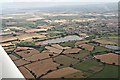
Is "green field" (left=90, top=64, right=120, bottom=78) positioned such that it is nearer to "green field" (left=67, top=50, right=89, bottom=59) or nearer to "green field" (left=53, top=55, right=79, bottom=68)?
"green field" (left=53, top=55, right=79, bottom=68)

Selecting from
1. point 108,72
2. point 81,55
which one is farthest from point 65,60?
point 108,72

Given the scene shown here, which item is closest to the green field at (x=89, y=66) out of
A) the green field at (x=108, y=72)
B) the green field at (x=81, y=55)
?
the green field at (x=108, y=72)

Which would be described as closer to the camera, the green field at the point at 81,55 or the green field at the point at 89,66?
the green field at the point at 89,66

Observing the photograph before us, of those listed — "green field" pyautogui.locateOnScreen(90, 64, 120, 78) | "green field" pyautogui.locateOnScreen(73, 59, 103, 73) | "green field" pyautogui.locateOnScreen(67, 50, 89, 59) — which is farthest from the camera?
"green field" pyautogui.locateOnScreen(67, 50, 89, 59)

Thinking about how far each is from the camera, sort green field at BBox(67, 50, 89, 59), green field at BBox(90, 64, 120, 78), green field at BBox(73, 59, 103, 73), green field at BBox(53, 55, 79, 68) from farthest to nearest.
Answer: green field at BBox(67, 50, 89, 59) → green field at BBox(53, 55, 79, 68) → green field at BBox(73, 59, 103, 73) → green field at BBox(90, 64, 120, 78)

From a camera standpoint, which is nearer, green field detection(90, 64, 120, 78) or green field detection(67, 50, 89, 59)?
green field detection(90, 64, 120, 78)

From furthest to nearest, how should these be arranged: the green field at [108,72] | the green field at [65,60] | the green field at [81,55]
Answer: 1. the green field at [81,55]
2. the green field at [65,60]
3. the green field at [108,72]

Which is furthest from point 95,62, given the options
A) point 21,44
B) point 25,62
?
point 21,44

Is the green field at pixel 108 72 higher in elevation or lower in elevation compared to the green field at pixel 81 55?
higher

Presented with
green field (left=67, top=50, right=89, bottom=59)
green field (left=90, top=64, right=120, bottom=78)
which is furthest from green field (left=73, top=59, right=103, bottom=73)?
green field (left=67, top=50, right=89, bottom=59)

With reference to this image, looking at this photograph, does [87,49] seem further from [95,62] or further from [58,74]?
[58,74]

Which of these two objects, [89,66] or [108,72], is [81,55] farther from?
[108,72]

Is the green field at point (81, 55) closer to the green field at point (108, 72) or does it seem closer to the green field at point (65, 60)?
the green field at point (65, 60)
